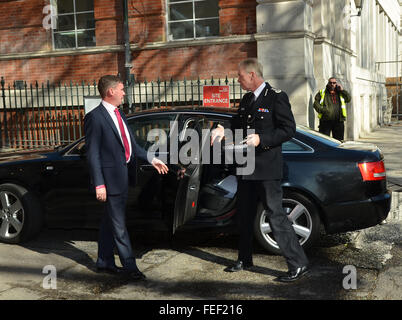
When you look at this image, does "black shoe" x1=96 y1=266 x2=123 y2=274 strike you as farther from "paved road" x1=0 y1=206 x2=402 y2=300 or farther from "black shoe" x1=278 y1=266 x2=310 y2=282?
"black shoe" x1=278 y1=266 x2=310 y2=282

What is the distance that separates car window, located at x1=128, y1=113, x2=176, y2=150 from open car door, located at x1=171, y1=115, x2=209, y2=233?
0.19m

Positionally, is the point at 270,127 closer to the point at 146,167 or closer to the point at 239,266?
the point at 239,266

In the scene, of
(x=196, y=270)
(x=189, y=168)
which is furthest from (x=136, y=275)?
(x=189, y=168)

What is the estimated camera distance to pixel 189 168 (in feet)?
17.0

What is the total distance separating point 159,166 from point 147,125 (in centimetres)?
96

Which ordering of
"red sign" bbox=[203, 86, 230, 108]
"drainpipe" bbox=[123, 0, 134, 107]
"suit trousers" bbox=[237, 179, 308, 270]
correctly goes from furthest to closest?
"drainpipe" bbox=[123, 0, 134, 107] < "red sign" bbox=[203, 86, 230, 108] < "suit trousers" bbox=[237, 179, 308, 270]

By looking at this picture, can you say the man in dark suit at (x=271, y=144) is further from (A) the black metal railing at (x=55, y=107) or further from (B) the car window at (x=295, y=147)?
(A) the black metal railing at (x=55, y=107)

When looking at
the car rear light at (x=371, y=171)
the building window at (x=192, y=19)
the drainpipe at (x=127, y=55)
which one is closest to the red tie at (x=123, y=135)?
the car rear light at (x=371, y=171)

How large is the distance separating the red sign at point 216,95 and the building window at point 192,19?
3.37 m

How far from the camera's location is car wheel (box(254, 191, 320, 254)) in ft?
17.8

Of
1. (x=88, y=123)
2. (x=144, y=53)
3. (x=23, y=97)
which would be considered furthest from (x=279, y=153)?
(x=23, y=97)

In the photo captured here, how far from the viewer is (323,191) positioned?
536 cm

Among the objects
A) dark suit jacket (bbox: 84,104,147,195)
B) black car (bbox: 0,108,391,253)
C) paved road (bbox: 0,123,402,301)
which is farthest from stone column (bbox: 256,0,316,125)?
dark suit jacket (bbox: 84,104,147,195)
